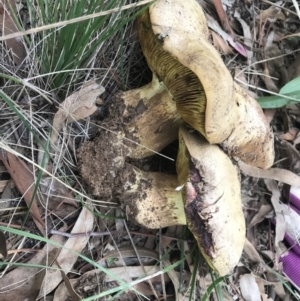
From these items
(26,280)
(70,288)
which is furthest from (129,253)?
(26,280)

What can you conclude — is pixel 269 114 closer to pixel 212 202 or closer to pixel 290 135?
pixel 290 135

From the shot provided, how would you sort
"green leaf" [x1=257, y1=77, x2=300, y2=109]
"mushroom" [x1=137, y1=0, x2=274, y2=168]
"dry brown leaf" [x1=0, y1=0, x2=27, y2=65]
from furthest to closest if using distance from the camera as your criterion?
1. "green leaf" [x1=257, y1=77, x2=300, y2=109]
2. "dry brown leaf" [x1=0, y1=0, x2=27, y2=65]
3. "mushroom" [x1=137, y1=0, x2=274, y2=168]

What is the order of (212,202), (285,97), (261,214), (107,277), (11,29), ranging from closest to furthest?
1. (212,202)
2. (11,29)
3. (107,277)
4. (285,97)
5. (261,214)

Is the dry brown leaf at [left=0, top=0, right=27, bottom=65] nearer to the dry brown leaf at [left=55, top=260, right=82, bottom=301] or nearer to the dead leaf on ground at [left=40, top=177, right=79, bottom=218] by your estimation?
the dead leaf on ground at [left=40, top=177, right=79, bottom=218]

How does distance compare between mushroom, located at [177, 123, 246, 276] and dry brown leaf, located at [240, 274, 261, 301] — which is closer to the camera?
mushroom, located at [177, 123, 246, 276]

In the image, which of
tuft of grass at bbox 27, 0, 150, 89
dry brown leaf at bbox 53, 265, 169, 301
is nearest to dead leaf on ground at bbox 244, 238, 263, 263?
dry brown leaf at bbox 53, 265, 169, 301

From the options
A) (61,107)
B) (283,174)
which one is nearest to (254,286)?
(283,174)
